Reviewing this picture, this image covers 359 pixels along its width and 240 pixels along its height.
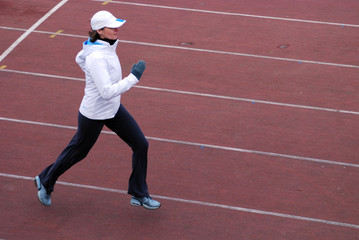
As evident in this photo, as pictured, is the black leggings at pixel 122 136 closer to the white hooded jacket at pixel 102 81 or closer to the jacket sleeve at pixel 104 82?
the white hooded jacket at pixel 102 81

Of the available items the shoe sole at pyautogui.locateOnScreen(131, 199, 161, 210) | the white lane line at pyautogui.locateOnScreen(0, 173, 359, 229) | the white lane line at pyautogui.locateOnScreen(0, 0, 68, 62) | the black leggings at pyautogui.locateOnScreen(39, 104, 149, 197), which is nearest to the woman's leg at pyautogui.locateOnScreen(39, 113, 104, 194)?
the black leggings at pyautogui.locateOnScreen(39, 104, 149, 197)

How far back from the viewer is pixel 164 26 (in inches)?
451

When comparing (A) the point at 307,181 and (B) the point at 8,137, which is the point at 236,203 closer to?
(A) the point at 307,181

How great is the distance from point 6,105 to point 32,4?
14.7ft

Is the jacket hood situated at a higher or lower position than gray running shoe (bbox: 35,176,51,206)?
higher

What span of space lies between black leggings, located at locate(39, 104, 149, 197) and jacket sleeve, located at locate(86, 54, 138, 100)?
0.47m

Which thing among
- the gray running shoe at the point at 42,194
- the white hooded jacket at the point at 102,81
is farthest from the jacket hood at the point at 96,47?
the gray running shoe at the point at 42,194

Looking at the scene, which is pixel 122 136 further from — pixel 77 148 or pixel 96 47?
pixel 96 47

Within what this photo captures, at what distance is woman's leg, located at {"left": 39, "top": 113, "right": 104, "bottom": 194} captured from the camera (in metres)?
5.95

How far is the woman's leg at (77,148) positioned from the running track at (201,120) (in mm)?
380

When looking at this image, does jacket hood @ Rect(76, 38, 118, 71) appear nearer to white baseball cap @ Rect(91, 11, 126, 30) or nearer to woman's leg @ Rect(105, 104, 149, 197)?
white baseball cap @ Rect(91, 11, 126, 30)

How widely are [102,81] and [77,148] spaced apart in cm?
88

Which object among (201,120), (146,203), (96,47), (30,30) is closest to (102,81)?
(96,47)

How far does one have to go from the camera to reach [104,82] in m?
5.54
